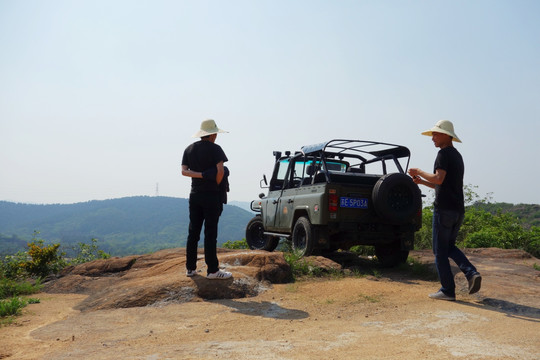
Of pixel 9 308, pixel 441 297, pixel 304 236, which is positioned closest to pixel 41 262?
pixel 9 308

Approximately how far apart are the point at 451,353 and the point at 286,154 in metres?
6.94

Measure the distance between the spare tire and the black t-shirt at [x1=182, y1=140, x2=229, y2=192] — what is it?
2.82 meters

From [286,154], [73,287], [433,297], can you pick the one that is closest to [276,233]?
[286,154]

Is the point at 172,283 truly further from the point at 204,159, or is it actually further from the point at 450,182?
the point at 450,182

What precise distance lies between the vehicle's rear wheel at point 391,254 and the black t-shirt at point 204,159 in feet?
12.7

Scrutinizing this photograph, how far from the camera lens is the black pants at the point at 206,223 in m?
5.52

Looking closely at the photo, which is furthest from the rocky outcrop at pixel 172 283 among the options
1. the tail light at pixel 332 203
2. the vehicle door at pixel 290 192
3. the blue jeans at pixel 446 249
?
the blue jeans at pixel 446 249

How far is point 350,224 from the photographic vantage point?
294 inches

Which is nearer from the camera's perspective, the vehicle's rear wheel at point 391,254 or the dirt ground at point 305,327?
the dirt ground at point 305,327

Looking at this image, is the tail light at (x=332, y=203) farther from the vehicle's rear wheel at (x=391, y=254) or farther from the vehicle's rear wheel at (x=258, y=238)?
the vehicle's rear wheel at (x=258, y=238)

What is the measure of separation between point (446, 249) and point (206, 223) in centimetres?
277

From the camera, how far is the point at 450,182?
514cm

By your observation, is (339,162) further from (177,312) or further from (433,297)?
(177,312)

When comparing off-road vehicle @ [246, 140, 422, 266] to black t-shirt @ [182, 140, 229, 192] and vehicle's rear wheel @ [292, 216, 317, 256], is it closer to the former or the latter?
vehicle's rear wheel @ [292, 216, 317, 256]
